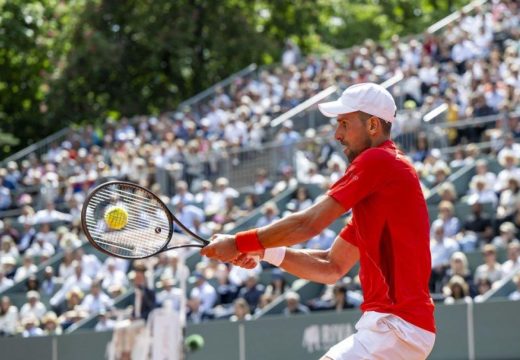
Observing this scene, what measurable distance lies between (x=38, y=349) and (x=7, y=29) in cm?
1539

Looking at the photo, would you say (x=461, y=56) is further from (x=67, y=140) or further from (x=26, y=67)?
(x=26, y=67)

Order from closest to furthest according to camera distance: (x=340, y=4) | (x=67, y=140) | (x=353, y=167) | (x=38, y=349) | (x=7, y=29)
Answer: (x=353, y=167), (x=38, y=349), (x=67, y=140), (x=7, y=29), (x=340, y=4)

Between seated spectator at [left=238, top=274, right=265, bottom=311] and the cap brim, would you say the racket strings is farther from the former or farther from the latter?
seated spectator at [left=238, top=274, right=265, bottom=311]

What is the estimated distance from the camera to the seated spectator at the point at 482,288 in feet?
47.8

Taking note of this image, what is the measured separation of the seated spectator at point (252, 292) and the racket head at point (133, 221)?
10.1m

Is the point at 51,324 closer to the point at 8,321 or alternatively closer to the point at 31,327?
the point at 31,327

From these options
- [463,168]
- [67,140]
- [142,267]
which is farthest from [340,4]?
[142,267]

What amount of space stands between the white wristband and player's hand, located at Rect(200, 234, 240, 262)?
1.32 ft

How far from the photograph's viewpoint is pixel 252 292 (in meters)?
16.3

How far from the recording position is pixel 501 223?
16.0m

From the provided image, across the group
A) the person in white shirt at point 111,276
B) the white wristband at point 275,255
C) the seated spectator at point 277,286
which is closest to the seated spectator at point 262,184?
the person in white shirt at point 111,276

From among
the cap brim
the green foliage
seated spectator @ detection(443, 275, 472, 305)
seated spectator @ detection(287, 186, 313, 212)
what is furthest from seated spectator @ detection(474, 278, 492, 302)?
the green foliage

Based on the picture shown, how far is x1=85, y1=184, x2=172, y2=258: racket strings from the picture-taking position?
6.11 metres

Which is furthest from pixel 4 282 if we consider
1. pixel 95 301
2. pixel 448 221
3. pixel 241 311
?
pixel 448 221
